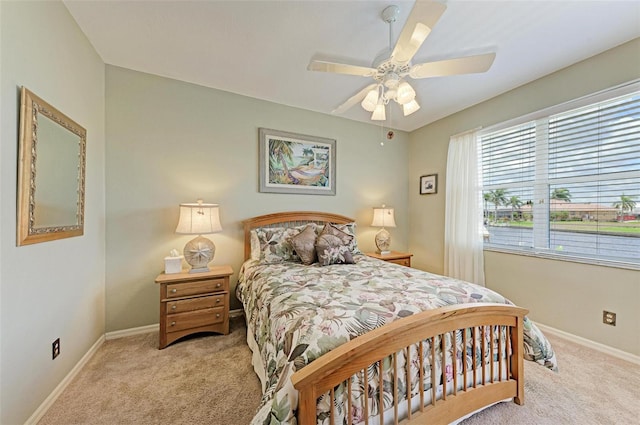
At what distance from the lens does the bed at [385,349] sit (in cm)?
106

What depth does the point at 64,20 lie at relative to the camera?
5.83 feet

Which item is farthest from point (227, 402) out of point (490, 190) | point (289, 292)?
point (490, 190)

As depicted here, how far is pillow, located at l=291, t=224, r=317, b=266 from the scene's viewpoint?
2.62 meters

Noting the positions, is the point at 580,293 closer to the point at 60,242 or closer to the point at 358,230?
the point at 358,230

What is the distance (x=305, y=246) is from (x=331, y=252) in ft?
0.95

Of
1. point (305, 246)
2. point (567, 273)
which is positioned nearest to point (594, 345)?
point (567, 273)

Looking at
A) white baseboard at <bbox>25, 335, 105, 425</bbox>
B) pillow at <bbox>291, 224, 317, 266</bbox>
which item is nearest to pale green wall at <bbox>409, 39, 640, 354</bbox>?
pillow at <bbox>291, 224, 317, 266</bbox>

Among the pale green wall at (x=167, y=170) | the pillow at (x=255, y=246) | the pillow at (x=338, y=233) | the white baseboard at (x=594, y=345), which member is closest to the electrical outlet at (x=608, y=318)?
the white baseboard at (x=594, y=345)

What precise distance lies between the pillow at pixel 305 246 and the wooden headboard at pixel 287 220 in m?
0.49

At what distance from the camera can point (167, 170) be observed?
2.67 m

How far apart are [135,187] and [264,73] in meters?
1.78

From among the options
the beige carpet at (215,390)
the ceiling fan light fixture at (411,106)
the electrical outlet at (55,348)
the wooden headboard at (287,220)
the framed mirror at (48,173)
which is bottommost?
the beige carpet at (215,390)

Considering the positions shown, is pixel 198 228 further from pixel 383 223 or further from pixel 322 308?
pixel 383 223

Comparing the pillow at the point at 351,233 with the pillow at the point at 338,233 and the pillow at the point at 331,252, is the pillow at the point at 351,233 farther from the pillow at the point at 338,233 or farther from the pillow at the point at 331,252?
the pillow at the point at 331,252
